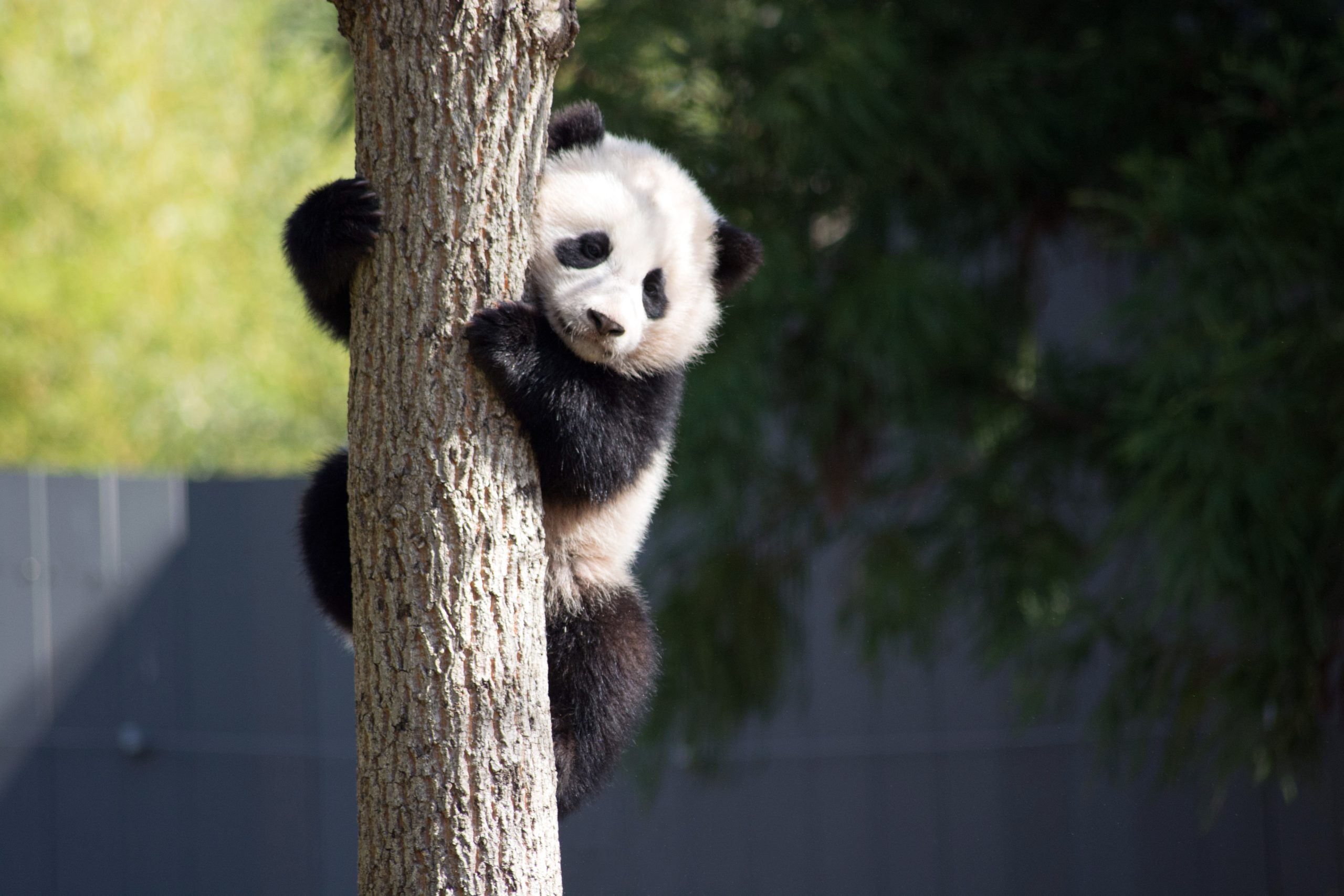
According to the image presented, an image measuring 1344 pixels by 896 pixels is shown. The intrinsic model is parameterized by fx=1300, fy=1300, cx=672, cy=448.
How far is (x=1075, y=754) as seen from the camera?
4.30 m

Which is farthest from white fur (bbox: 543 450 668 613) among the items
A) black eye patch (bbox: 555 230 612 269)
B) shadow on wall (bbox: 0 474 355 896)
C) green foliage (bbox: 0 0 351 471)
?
green foliage (bbox: 0 0 351 471)

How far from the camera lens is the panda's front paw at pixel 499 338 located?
1.50m

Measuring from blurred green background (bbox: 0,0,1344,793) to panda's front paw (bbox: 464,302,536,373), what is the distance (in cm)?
165

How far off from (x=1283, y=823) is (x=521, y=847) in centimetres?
353

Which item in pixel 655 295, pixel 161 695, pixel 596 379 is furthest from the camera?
→ pixel 161 695

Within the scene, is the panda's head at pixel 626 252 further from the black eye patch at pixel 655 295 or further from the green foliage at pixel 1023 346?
the green foliage at pixel 1023 346

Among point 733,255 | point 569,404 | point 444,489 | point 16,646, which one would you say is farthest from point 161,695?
point 444,489

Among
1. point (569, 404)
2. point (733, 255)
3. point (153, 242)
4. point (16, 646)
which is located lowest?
point (16, 646)

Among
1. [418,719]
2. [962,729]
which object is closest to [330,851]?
[962,729]

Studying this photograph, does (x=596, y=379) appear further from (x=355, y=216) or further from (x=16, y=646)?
(x=16, y=646)

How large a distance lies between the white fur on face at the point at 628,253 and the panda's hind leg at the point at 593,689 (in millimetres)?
403

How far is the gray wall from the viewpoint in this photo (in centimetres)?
424

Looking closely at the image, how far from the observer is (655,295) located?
2.03m

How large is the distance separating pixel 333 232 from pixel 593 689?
815 mm
